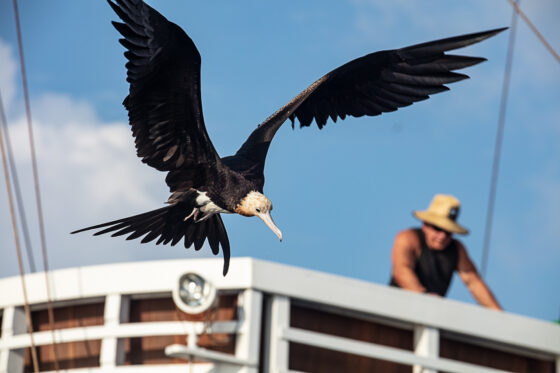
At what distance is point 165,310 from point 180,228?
1.70 metres

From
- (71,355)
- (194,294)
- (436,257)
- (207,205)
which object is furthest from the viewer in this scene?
(436,257)

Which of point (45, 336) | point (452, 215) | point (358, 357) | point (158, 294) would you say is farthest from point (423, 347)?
point (45, 336)

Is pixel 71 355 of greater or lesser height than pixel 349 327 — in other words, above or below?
below

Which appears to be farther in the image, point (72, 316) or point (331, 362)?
point (72, 316)

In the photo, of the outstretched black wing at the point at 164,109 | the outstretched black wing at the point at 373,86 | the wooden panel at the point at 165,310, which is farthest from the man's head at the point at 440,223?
the outstretched black wing at the point at 164,109

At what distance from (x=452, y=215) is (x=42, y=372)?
4.42m

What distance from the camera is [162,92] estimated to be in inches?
358

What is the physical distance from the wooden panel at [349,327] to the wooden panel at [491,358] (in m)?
0.44

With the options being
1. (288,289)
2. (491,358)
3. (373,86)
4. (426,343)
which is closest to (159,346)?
(288,289)

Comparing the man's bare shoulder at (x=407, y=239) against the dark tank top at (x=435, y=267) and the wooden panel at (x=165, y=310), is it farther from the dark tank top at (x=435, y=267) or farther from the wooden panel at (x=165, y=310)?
the wooden panel at (x=165, y=310)

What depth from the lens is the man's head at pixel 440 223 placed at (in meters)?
11.5

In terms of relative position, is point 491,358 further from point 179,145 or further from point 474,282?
point 179,145

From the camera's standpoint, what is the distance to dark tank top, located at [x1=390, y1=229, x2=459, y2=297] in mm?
11484

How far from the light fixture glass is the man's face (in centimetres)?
244
